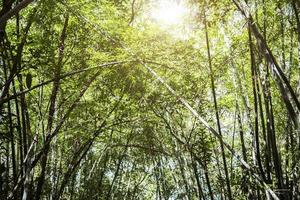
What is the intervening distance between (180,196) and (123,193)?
2745 millimetres

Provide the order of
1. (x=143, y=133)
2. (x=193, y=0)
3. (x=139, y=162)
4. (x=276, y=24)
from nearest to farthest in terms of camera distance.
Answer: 1. (x=193, y=0)
2. (x=276, y=24)
3. (x=143, y=133)
4. (x=139, y=162)

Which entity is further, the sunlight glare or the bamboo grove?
the sunlight glare

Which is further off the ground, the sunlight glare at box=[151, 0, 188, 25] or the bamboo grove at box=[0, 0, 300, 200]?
the sunlight glare at box=[151, 0, 188, 25]

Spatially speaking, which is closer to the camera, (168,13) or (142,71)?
Result: (168,13)

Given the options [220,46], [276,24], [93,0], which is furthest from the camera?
[220,46]

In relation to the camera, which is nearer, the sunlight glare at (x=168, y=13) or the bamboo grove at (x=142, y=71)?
the bamboo grove at (x=142, y=71)

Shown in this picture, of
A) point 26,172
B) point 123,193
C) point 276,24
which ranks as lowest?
point 26,172

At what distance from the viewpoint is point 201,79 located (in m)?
5.94

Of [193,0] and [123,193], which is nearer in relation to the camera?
[193,0]

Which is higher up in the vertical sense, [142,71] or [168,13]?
[168,13]

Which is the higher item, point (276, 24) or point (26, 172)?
point (276, 24)

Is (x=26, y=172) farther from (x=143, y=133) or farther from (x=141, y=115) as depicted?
(x=143, y=133)

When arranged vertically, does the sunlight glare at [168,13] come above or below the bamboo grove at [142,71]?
above

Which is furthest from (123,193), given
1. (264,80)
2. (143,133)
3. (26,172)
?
(264,80)
